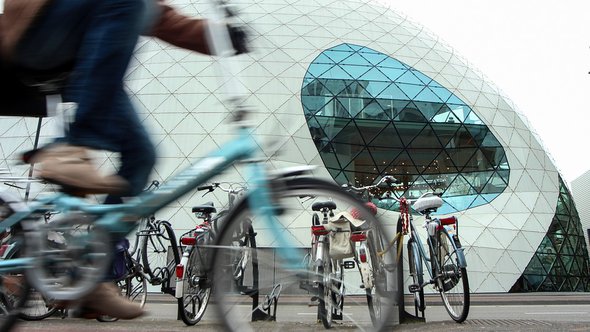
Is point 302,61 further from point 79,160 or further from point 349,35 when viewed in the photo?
point 79,160

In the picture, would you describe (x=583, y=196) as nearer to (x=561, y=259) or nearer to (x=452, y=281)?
(x=561, y=259)

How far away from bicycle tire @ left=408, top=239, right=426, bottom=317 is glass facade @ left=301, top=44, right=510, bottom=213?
1242cm

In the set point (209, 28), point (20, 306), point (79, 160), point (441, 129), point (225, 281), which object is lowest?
point (441, 129)

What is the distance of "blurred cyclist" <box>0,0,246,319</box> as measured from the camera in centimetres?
166

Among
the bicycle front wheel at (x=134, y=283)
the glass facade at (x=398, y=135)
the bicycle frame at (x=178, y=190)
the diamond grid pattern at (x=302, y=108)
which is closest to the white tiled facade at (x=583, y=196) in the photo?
the diamond grid pattern at (x=302, y=108)

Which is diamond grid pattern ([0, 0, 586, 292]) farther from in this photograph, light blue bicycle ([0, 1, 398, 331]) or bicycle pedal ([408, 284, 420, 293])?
light blue bicycle ([0, 1, 398, 331])

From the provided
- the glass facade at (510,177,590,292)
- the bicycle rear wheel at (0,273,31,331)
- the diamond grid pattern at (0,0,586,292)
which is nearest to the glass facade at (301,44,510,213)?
the diamond grid pattern at (0,0,586,292)

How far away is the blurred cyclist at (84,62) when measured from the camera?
166cm

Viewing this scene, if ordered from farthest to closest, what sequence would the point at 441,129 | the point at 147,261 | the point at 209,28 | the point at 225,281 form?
A: the point at 441,129
the point at 147,261
the point at 209,28
the point at 225,281

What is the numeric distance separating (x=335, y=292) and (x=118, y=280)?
4.17m

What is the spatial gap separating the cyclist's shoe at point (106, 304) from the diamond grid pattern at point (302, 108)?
1241 centimetres

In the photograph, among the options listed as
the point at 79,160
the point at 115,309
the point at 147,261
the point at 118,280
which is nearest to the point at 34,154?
the point at 79,160

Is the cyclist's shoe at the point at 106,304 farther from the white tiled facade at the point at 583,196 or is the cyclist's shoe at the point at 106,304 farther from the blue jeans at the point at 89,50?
the white tiled facade at the point at 583,196

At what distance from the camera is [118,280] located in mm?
5242
